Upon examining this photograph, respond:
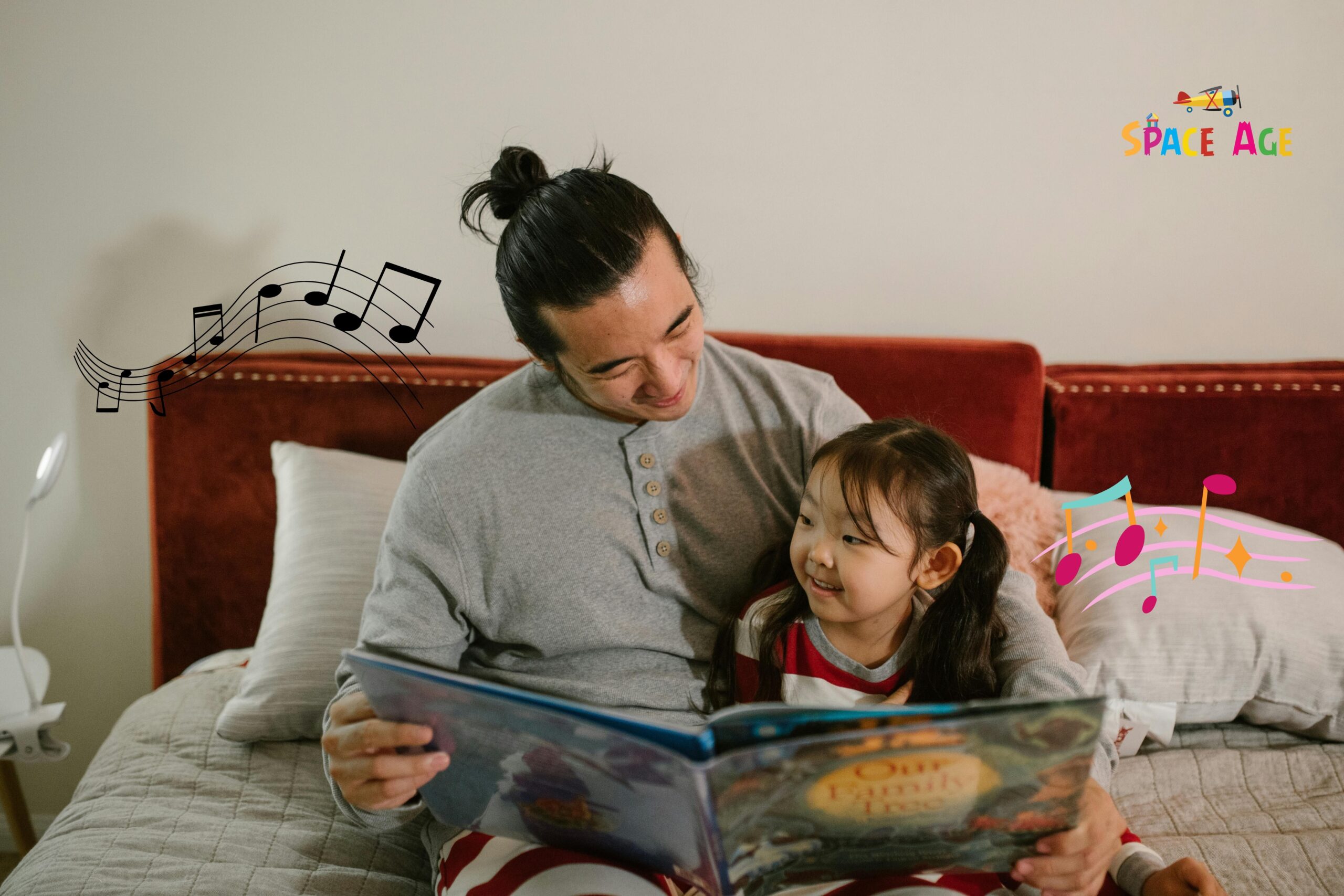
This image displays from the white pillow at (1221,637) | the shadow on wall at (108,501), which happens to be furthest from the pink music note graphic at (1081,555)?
the shadow on wall at (108,501)

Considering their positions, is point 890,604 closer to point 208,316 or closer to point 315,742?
point 315,742

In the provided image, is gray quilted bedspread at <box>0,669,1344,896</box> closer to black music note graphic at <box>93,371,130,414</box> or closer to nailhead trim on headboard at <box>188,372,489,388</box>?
nailhead trim on headboard at <box>188,372,489,388</box>

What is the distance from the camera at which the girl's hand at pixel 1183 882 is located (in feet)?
3.11

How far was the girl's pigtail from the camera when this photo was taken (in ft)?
3.69

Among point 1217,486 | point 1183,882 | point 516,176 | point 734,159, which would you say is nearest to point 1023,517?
point 1217,486

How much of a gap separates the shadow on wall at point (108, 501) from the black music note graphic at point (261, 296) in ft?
0.13

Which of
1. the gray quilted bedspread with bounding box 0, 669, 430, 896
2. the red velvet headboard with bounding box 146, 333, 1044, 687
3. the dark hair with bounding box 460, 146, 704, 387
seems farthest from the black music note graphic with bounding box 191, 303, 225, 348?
the dark hair with bounding box 460, 146, 704, 387

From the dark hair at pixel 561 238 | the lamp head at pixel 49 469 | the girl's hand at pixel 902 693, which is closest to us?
the dark hair at pixel 561 238

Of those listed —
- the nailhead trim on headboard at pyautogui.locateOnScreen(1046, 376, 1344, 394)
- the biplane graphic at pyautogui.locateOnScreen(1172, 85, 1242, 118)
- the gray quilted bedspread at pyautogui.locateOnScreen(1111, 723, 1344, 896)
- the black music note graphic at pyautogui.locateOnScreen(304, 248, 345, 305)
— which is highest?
the biplane graphic at pyautogui.locateOnScreen(1172, 85, 1242, 118)

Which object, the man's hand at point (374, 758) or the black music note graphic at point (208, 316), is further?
the black music note graphic at point (208, 316)

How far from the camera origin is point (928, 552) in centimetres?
116

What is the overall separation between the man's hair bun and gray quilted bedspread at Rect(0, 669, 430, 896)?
873 millimetres

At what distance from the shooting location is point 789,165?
171 centimetres

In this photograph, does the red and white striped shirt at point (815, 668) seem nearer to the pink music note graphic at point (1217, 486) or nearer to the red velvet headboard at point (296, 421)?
the red velvet headboard at point (296, 421)
